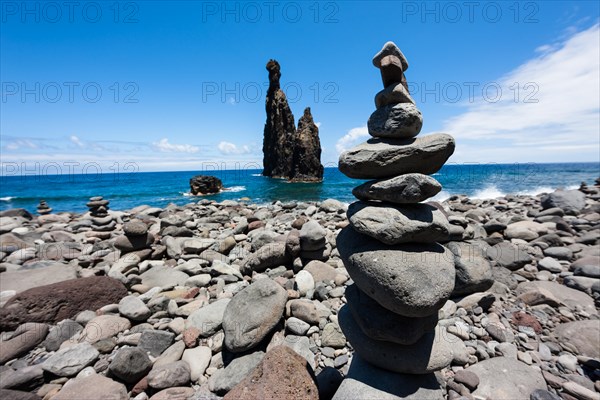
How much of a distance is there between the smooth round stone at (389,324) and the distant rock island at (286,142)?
2173 inches

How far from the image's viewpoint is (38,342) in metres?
4.63

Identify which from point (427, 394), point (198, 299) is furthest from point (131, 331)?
point (427, 394)

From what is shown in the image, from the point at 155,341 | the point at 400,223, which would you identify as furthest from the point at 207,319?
the point at 400,223

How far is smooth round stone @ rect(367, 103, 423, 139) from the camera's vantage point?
3.25 metres

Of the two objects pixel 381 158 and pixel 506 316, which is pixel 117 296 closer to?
pixel 381 158

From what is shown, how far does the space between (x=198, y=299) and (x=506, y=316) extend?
20.9ft

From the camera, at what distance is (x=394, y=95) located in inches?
131

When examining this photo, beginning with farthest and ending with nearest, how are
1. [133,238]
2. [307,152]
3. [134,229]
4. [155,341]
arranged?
[307,152] < [133,238] < [134,229] < [155,341]

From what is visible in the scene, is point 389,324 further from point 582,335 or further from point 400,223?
point 582,335

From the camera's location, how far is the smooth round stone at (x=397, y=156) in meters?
3.17

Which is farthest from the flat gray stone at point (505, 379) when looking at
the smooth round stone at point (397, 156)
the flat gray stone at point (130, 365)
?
the flat gray stone at point (130, 365)

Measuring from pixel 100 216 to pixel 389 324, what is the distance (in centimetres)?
1784

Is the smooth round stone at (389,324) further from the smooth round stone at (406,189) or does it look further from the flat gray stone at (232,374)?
the flat gray stone at (232,374)

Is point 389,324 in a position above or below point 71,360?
above
